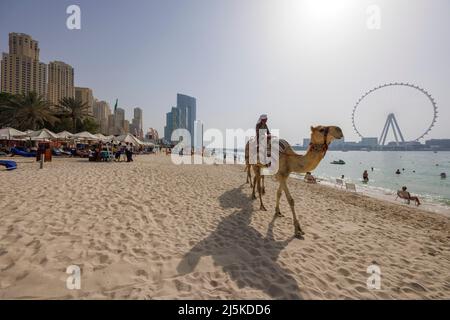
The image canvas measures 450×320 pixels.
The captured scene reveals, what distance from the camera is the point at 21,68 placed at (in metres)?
65.2

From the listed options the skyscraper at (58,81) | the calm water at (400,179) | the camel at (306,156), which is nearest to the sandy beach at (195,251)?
the camel at (306,156)

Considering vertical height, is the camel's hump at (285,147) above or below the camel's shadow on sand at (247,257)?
above

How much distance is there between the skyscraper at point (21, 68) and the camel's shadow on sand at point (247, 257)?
84598 mm

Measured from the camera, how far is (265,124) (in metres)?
7.89

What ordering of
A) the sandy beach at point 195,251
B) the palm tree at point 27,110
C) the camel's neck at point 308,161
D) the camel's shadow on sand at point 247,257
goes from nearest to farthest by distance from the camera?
the sandy beach at point 195,251, the camel's shadow on sand at point 247,257, the camel's neck at point 308,161, the palm tree at point 27,110

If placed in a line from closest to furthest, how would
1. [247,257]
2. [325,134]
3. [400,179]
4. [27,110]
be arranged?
[247,257] → [325,134] → [27,110] → [400,179]

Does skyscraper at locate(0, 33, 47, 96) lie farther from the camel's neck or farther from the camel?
the camel's neck

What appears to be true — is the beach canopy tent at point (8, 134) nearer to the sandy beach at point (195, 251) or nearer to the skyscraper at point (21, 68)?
the sandy beach at point (195, 251)

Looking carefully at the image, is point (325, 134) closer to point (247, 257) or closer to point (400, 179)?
point (247, 257)

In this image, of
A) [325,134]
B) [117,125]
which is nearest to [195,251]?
[325,134]

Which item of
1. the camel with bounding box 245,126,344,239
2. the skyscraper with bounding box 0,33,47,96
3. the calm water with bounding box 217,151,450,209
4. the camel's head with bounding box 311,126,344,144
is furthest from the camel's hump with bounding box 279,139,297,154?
the skyscraper with bounding box 0,33,47,96

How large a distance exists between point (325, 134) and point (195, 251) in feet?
12.8

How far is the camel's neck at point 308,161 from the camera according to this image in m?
5.35

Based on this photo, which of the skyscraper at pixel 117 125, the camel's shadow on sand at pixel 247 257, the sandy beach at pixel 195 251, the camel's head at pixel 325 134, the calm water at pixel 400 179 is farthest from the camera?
the skyscraper at pixel 117 125
